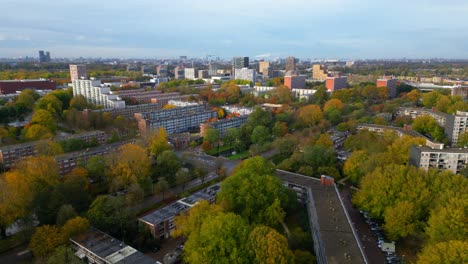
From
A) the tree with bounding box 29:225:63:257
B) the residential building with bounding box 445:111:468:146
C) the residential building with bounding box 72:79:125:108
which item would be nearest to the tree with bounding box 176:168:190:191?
the tree with bounding box 29:225:63:257

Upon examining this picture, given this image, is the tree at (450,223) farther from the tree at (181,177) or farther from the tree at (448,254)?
the tree at (181,177)

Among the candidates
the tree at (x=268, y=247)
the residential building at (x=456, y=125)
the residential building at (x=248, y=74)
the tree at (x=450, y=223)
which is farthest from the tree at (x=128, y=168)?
the residential building at (x=248, y=74)

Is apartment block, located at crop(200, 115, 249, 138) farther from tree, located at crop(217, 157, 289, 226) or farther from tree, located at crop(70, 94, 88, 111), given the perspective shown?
tree, located at crop(217, 157, 289, 226)

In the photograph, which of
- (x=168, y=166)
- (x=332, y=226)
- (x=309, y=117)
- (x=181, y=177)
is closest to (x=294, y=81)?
(x=309, y=117)

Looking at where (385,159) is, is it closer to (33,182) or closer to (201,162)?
(201,162)

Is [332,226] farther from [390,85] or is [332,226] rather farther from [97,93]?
[390,85]

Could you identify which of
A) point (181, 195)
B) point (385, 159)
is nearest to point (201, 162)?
point (181, 195)
